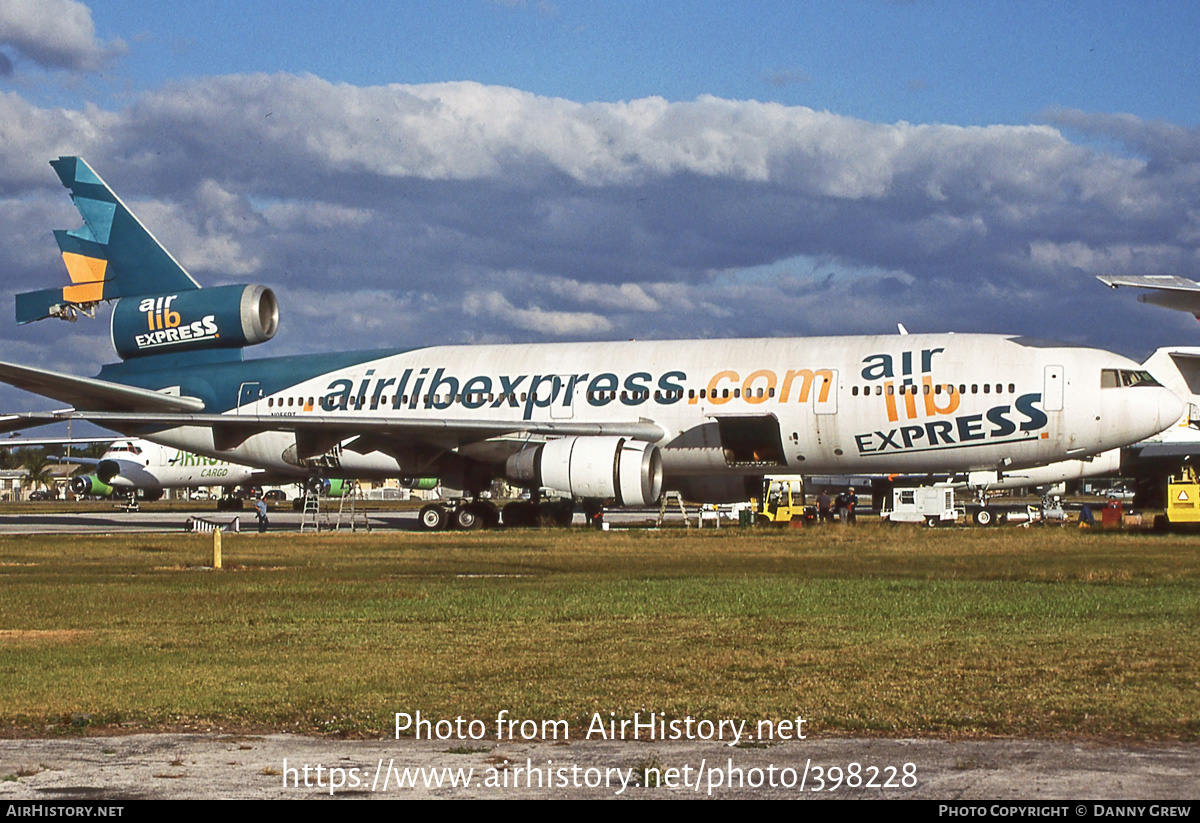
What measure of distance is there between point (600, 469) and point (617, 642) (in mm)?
17461

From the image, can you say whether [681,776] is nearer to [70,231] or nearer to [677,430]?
[677,430]

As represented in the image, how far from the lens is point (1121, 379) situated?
2862 cm

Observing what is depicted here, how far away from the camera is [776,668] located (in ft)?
31.7

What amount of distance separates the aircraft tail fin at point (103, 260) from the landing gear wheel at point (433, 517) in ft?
33.7

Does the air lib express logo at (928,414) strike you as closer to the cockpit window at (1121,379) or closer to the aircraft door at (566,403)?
the cockpit window at (1121,379)

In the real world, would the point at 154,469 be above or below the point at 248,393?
below

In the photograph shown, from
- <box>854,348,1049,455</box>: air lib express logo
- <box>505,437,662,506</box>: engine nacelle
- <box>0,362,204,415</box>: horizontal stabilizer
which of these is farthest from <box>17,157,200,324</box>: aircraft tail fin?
<box>854,348,1049,455</box>: air lib express logo

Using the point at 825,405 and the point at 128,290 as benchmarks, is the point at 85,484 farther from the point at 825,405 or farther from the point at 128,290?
the point at 825,405

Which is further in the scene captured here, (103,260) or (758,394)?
(103,260)

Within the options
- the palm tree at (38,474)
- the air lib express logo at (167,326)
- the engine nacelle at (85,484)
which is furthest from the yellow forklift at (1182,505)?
the palm tree at (38,474)

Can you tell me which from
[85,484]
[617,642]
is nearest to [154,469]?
[85,484]

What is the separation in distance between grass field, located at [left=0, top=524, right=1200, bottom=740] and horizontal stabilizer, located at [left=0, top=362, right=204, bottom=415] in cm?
1313
